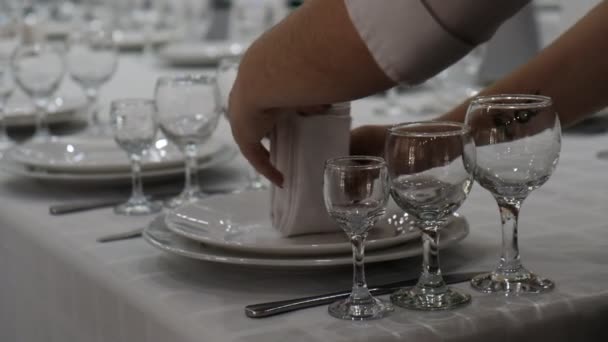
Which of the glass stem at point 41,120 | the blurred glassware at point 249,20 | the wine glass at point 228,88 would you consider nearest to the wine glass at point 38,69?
the glass stem at point 41,120

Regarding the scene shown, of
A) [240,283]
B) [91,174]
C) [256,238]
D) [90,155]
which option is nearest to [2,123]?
[90,155]

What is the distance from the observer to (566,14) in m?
2.29

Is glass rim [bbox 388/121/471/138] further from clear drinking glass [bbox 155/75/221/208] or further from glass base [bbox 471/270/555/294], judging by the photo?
clear drinking glass [bbox 155/75/221/208]

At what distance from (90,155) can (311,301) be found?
2.60ft

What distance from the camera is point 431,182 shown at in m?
0.83

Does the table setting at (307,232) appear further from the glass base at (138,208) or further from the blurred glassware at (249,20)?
the blurred glassware at (249,20)

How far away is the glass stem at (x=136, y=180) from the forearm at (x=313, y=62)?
38 centimetres

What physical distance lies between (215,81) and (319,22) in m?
0.51

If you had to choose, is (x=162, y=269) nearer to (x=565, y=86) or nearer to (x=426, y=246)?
(x=426, y=246)

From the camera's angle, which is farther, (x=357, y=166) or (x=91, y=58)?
(x=91, y=58)

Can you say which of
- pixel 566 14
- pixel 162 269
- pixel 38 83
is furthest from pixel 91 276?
pixel 566 14

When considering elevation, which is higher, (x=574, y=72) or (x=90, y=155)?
(x=574, y=72)

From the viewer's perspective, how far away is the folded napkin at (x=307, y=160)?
103cm

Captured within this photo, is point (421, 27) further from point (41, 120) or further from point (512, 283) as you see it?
point (41, 120)
